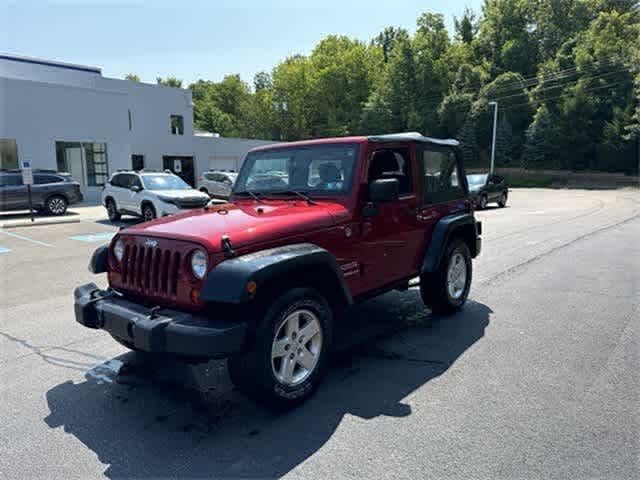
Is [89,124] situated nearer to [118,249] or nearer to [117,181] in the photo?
[117,181]

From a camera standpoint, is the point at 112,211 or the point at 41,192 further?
the point at 41,192

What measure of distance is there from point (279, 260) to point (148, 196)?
40.8 feet

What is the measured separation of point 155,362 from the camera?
432 cm

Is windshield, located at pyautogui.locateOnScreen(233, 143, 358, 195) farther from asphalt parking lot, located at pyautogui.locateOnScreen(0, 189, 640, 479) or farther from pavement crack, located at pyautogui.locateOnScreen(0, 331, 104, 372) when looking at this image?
pavement crack, located at pyautogui.locateOnScreen(0, 331, 104, 372)

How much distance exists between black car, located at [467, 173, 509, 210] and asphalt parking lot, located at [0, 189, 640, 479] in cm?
1394

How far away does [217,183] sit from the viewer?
2502 cm

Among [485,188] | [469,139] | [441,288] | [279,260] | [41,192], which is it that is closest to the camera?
[279,260]

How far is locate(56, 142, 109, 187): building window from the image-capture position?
2291cm

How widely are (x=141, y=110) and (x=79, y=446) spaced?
2947cm

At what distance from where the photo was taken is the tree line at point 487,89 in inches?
1670

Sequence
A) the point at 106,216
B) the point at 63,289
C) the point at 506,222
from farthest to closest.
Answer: the point at 106,216 < the point at 506,222 < the point at 63,289

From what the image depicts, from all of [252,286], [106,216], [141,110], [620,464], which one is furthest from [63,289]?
[141,110]

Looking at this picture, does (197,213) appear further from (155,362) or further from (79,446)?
(79,446)

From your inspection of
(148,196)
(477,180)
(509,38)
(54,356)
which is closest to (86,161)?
(148,196)
